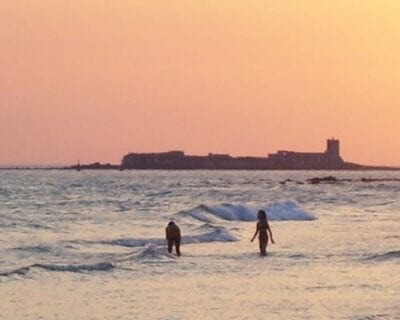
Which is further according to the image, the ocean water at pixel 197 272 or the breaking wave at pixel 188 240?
the breaking wave at pixel 188 240

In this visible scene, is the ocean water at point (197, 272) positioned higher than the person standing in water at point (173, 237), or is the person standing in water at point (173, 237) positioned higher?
the person standing in water at point (173, 237)

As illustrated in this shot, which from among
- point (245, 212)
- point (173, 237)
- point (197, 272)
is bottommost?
point (197, 272)

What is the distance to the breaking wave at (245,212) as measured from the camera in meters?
60.2

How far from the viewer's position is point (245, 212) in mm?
64250

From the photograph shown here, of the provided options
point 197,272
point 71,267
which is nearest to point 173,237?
point 71,267

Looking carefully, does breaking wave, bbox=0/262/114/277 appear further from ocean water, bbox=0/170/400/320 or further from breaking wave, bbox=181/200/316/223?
breaking wave, bbox=181/200/316/223

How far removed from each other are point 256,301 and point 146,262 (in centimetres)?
855

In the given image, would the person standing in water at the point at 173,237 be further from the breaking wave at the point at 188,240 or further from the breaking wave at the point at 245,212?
the breaking wave at the point at 245,212

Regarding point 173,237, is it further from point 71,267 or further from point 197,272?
point 197,272

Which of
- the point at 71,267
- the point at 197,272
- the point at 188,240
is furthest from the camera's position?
the point at 188,240

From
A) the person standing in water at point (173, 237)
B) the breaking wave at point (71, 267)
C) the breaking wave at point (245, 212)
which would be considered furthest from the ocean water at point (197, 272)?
the breaking wave at point (245, 212)

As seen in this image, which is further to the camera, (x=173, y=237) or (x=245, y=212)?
(x=245, y=212)

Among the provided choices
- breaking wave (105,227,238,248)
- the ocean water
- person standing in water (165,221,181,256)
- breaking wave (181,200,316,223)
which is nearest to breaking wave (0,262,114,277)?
the ocean water

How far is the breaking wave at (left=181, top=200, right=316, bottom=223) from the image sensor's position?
6019cm
